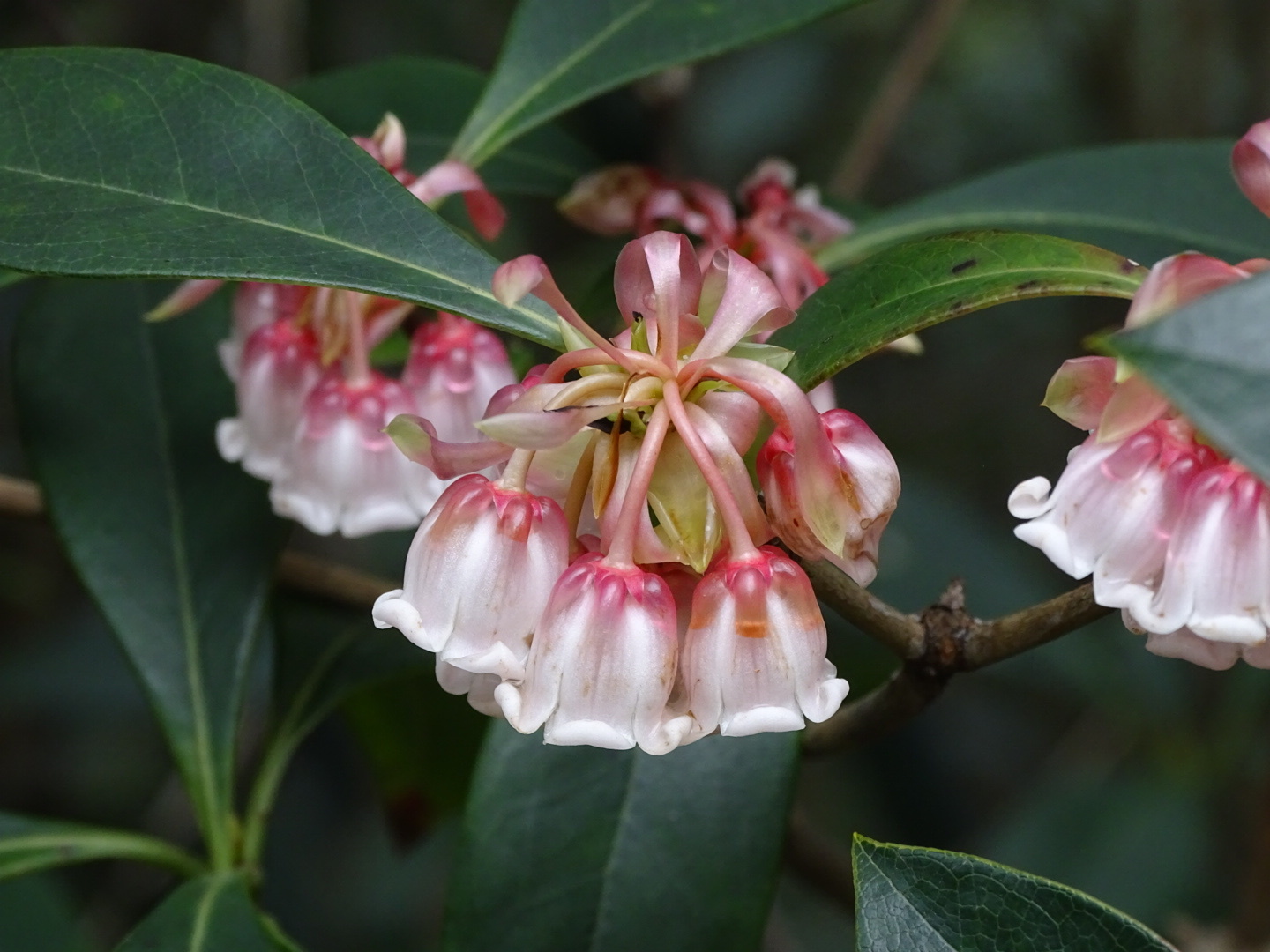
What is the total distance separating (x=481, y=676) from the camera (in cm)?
73

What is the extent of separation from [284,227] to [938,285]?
1.35ft

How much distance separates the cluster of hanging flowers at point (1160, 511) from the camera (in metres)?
0.61

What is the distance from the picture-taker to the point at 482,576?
26.3 inches

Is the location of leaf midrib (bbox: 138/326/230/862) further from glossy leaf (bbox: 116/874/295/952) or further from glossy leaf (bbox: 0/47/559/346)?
glossy leaf (bbox: 0/47/559/346)

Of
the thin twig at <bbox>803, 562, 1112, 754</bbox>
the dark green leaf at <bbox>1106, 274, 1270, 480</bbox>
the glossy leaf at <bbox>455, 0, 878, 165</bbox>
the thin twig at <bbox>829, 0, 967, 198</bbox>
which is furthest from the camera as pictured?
the thin twig at <bbox>829, 0, 967, 198</bbox>

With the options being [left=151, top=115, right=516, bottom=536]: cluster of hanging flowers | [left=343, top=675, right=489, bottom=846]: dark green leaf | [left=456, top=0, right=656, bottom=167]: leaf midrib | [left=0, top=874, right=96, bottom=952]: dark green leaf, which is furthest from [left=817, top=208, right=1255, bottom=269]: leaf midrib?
[left=0, top=874, right=96, bottom=952]: dark green leaf

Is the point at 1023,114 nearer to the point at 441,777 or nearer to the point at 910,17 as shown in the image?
the point at 910,17

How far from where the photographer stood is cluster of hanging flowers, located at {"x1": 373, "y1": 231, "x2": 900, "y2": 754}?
64cm

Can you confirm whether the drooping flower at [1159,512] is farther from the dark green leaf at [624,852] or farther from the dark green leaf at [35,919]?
the dark green leaf at [35,919]

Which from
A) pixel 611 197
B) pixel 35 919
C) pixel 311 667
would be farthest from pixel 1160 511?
pixel 35 919

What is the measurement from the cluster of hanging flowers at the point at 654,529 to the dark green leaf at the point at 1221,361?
197 mm

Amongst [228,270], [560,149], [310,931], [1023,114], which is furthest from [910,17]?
[228,270]

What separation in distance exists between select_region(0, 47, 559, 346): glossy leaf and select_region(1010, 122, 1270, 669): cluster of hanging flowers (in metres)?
0.30

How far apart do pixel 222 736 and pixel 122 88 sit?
64 centimetres
